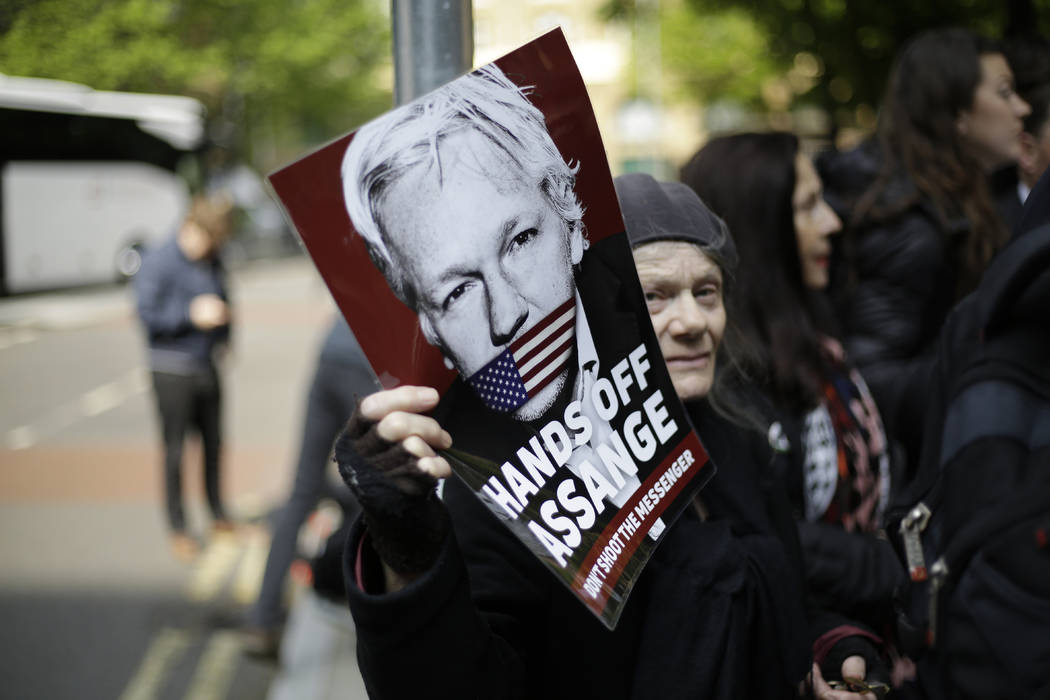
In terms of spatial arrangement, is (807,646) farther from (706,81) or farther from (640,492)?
(706,81)

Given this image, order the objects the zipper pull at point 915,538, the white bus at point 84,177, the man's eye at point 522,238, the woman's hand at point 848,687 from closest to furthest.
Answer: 1. the man's eye at point 522,238
2. the zipper pull at point 915,538
3. the woman's hand at point 848,687
4. the white bus at point 84,177

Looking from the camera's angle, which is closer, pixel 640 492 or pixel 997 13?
pixel 640 492

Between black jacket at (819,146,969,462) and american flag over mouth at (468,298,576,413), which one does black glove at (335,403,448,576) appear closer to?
american flag over mouth at (468,298,576,413)

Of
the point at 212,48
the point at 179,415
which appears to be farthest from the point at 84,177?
the point at 212,48

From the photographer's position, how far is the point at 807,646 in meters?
1.67

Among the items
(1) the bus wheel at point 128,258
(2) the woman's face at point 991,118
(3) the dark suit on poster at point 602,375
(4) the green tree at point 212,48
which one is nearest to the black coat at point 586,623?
(3) the dark suit on poster at point 602,375

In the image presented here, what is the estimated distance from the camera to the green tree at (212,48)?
119 inches

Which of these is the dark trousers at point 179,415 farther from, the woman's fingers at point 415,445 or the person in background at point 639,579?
the woman's fingers at point 415,445

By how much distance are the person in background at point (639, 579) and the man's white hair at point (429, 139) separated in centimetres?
20

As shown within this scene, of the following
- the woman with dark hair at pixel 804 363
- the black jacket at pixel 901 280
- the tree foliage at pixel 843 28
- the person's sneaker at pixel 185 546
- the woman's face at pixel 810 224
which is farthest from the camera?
the tree foliage at pixel 843 28

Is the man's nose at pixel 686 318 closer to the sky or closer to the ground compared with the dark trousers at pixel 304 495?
closer to the sky

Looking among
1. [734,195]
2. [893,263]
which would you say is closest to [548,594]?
[734,195]

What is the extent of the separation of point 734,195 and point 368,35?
6.41 metres

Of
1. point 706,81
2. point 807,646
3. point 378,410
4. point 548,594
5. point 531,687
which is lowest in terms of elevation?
point 706,81
